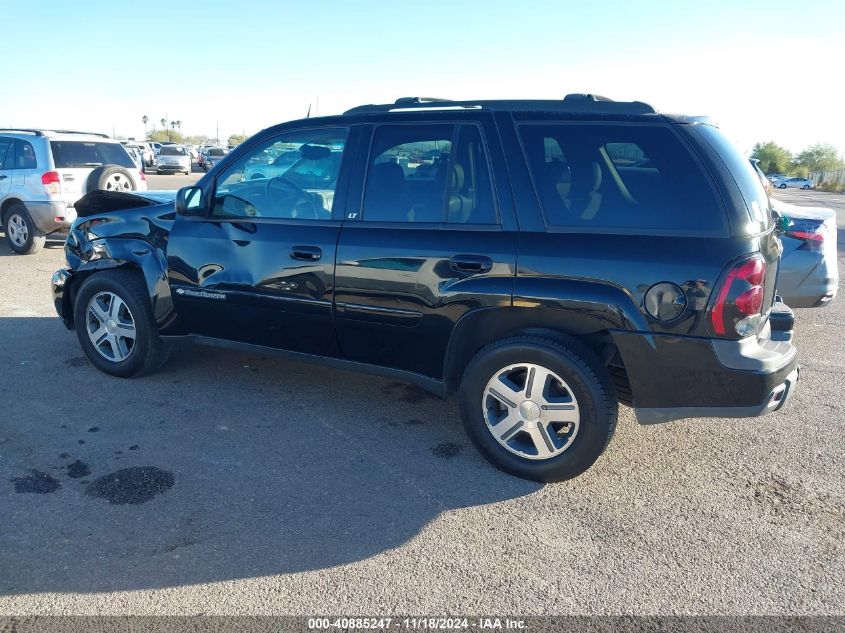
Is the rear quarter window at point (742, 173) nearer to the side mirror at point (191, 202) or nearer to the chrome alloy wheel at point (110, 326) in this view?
the side mirror at point (191, 202)

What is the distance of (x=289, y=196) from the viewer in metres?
4.19

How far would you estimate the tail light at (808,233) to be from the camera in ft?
19.5

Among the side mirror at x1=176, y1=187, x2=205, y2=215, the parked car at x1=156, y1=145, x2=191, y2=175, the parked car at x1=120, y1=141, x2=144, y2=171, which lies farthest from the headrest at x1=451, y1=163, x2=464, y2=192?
the parked car at x1=156, y1=145, x2=191, y2=175

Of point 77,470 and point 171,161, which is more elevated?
point 171,161

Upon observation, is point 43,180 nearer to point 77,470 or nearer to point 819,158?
point 77,470

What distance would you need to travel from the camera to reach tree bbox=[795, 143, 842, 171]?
97.8 metres

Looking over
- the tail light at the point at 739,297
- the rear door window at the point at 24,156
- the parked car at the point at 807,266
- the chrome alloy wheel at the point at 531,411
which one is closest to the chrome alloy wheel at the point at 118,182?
the rear door window at the point at 24,156

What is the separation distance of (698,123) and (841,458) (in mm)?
2093

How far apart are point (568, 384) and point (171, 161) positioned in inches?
1274

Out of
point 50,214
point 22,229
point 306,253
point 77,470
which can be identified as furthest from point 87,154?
point 77,470

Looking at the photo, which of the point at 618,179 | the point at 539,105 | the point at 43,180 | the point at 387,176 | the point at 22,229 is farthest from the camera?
the point at 22,229

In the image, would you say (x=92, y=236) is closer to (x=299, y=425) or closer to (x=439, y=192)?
(x=299, y=425)

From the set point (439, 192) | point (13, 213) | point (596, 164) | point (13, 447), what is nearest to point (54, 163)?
point (13, 213)

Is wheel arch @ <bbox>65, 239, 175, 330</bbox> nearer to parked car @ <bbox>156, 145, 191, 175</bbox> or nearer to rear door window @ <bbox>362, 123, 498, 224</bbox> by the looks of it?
rear door window @ <bbox>362, 123, 498, 224</bbox>
